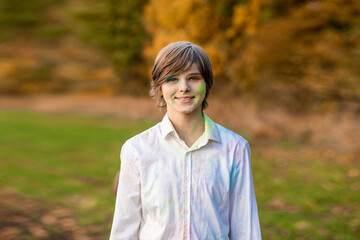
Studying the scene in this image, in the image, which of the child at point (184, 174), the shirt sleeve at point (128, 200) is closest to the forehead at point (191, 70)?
the child at point (184, 174)

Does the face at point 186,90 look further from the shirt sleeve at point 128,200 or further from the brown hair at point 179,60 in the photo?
the shirt sleeve at point 128,200

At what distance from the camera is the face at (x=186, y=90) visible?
1745 millimetres

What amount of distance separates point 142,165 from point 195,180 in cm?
22

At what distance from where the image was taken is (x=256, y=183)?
22.5 ft

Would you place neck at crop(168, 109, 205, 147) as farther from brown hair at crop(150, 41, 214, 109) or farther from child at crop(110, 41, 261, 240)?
brown hair at crop(150, 41, 214, 109)

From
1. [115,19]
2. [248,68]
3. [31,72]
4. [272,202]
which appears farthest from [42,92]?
[272,202]

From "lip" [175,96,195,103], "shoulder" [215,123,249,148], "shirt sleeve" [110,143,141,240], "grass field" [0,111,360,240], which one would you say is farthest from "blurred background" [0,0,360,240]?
"lip" [175,96,195,103]

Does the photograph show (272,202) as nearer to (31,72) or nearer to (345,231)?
(345,231)

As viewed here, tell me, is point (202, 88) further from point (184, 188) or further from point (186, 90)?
point (184, 188)

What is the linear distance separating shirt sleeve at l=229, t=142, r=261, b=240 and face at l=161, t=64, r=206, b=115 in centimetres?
26

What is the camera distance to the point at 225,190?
174 centimetres

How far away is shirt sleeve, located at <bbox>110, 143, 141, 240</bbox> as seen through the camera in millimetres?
1746

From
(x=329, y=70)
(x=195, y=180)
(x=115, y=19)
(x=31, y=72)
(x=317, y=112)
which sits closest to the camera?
(x=195, y=180)

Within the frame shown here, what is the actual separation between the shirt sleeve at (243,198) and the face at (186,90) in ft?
0.87
